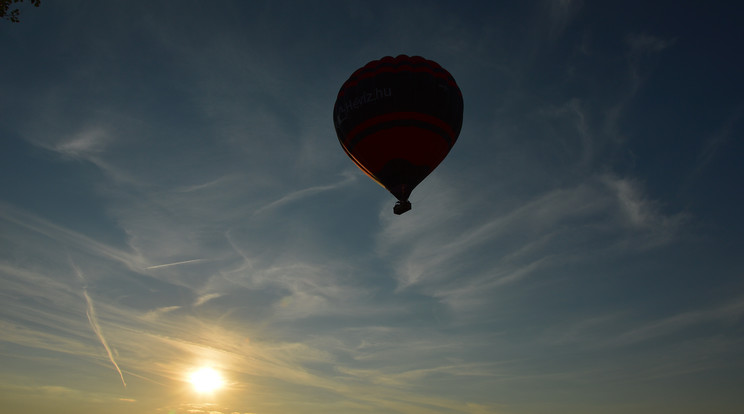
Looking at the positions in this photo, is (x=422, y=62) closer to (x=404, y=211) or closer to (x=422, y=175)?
(x=422, y=175)

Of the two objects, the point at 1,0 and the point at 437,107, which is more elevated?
the point at 437,107

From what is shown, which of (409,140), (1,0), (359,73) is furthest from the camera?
(359,73)

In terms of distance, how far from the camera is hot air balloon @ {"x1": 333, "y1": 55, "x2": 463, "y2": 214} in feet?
82.4

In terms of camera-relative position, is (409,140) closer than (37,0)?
No

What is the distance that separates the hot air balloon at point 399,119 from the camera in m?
25.1

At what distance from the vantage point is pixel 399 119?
25016 millimetres

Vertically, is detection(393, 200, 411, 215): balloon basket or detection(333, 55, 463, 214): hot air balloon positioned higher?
detection(333, 55, 463, 214): hot air balloon

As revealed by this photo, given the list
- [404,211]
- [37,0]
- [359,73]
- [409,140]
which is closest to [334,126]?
[359,73]

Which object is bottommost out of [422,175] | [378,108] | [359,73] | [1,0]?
[1,0]

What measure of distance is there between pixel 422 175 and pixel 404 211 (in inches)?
116

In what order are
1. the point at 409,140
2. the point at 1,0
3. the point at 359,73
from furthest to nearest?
the point at 359,73
the point at 409,140
the point at 1,0

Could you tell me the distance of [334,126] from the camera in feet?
93.1

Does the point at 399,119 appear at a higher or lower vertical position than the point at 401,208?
higher

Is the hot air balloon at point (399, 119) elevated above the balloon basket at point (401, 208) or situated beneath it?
elevated above
